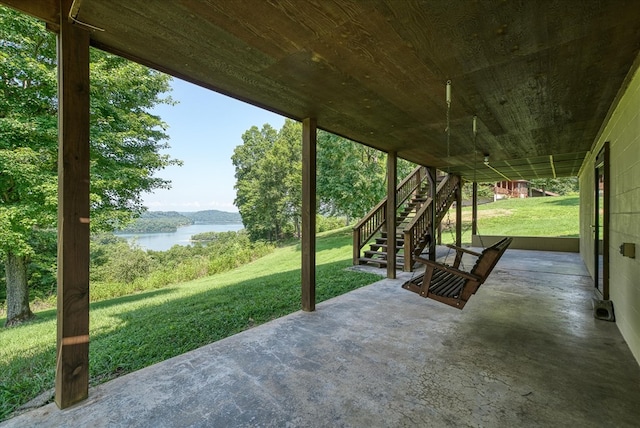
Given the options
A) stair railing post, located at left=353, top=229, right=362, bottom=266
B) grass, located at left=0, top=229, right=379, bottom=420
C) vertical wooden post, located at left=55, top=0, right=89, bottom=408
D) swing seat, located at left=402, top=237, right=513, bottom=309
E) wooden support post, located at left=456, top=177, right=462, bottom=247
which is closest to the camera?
vertical wooden post, located at left=55, top=0, right=89, bottom=408

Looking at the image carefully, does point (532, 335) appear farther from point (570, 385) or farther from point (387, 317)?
point (387, 317)

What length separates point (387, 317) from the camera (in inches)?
147

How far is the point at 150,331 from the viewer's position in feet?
11.6

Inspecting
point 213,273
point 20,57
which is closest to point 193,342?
point 20,57

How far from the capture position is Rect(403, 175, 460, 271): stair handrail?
22.0ft

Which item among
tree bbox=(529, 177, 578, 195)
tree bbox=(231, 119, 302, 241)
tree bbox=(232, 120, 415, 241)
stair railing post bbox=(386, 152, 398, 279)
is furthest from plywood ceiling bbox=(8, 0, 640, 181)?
tree bbox=(529, 177, 578, 195)

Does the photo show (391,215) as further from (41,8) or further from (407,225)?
(41,8)

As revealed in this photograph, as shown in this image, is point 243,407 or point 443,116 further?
point 443,116

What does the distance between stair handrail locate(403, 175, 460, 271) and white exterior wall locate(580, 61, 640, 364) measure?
109 inches

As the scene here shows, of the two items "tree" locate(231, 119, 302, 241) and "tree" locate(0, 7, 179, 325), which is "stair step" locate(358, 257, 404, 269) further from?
"tree" locate(231, 119, 302, 241)

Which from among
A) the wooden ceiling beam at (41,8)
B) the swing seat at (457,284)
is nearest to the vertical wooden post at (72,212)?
the wooden ceiling beam at (41,8)

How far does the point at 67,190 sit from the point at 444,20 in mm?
2903

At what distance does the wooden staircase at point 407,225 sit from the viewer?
698 centimetres

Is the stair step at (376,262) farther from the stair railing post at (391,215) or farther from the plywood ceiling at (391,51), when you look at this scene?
the plywood ceiling at (391,51)
